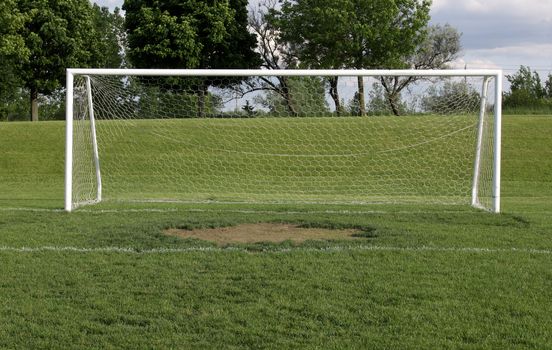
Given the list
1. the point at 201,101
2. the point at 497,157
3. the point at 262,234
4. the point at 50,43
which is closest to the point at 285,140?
the point at 201,101

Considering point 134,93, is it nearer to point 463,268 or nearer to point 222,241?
point 222,241

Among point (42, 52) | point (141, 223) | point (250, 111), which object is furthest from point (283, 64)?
point (141, 223)

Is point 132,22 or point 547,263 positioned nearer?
point 547,263

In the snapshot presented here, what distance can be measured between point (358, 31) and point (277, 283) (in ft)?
97.0

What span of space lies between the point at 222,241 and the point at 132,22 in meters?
33.9

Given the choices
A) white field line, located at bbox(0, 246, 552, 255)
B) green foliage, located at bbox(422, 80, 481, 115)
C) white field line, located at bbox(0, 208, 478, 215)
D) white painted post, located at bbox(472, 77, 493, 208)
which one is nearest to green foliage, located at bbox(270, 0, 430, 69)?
green foliage, located at bbox(422, 80, 481, 115)

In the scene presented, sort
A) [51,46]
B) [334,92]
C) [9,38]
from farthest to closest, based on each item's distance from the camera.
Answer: [51,46] → [9,38] → [334,92]

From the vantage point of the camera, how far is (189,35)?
3828 centimetres

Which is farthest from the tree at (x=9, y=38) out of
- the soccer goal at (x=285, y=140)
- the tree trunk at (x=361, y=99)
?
the tree trunk at (x=361, y=99)

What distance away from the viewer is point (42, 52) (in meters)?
37.4

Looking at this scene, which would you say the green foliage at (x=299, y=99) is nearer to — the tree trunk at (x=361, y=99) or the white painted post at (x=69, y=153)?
the tree trunk at (x=361, y=99)

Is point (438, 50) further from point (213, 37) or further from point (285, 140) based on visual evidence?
point (285, 140)

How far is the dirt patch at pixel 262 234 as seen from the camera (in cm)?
908

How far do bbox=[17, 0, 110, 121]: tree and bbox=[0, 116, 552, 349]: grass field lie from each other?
92.2 ft
